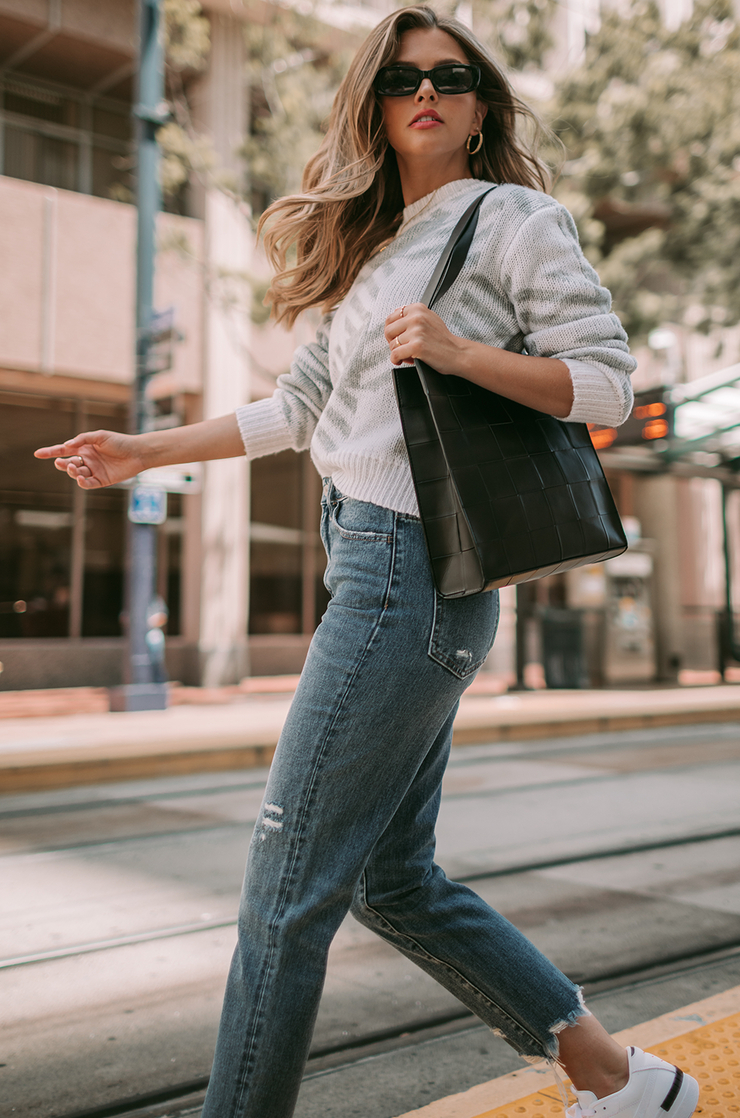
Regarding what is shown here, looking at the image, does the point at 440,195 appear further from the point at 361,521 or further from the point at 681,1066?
the point at 681,1066

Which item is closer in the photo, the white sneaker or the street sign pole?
the white sneaker

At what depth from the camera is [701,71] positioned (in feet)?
39.1

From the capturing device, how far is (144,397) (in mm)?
10836

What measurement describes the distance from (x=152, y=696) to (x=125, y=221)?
662 centimetres

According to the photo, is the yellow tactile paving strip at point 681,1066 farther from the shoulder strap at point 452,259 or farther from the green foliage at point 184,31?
the green foliage at point 184,31

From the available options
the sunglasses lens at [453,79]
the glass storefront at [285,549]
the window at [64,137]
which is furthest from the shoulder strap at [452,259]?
the glass storefront at [285,549]

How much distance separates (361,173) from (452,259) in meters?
0.32

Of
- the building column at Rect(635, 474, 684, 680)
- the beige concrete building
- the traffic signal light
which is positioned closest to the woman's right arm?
the beige concrete building

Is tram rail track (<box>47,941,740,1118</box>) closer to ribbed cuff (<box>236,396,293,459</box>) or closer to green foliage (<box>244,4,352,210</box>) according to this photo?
ribbed cuff (<box>236,396,293,459</box>)

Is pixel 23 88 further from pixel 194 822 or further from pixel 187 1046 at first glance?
pixel 187 1046

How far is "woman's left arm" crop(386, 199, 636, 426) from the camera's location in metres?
1.55

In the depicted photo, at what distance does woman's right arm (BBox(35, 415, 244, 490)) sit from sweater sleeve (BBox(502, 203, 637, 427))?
2.05 ft

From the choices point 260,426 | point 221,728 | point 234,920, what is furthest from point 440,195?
point 221,728

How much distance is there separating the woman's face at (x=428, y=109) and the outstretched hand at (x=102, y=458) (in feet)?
2.39
